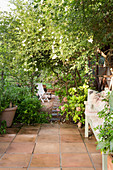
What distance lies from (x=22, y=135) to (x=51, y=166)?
4.39 ft

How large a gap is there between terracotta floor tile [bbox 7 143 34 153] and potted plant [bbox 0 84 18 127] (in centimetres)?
102

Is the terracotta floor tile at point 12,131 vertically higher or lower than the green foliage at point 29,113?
lower

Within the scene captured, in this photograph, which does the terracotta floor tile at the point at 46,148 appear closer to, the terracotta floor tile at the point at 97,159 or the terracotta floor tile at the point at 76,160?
the terracotta floor tile at the point at 76,160

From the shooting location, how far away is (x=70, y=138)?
3416 mm

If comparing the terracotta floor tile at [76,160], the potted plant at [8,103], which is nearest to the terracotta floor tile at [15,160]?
the terracotta floor tile at [76,160]

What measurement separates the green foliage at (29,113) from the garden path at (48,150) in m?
0.34

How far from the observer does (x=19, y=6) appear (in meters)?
4.50

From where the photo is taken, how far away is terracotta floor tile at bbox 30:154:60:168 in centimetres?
242

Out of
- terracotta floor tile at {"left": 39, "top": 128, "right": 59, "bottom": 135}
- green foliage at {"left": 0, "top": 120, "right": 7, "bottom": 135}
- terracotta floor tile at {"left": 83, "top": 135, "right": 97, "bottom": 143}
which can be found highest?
green foliage at {"left": 0, "top": 120, "right": 7, "bottom": 135}

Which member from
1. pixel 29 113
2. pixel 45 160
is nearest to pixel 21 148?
pixel 45 160

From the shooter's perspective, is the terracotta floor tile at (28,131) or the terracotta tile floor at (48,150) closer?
the terracotta tile floor at (48,150)

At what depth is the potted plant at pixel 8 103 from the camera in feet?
13.1

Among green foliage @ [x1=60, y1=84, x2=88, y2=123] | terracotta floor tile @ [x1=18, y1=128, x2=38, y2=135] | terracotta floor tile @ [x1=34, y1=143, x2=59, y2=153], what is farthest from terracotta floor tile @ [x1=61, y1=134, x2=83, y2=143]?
terracotta floor tile @ [x1=18, y1=128, x2=38, y2=135]

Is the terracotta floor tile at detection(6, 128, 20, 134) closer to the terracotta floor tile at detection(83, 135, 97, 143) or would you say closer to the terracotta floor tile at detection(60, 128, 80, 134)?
the terracotta floor tile at detection(60, 128, 80, 134)
